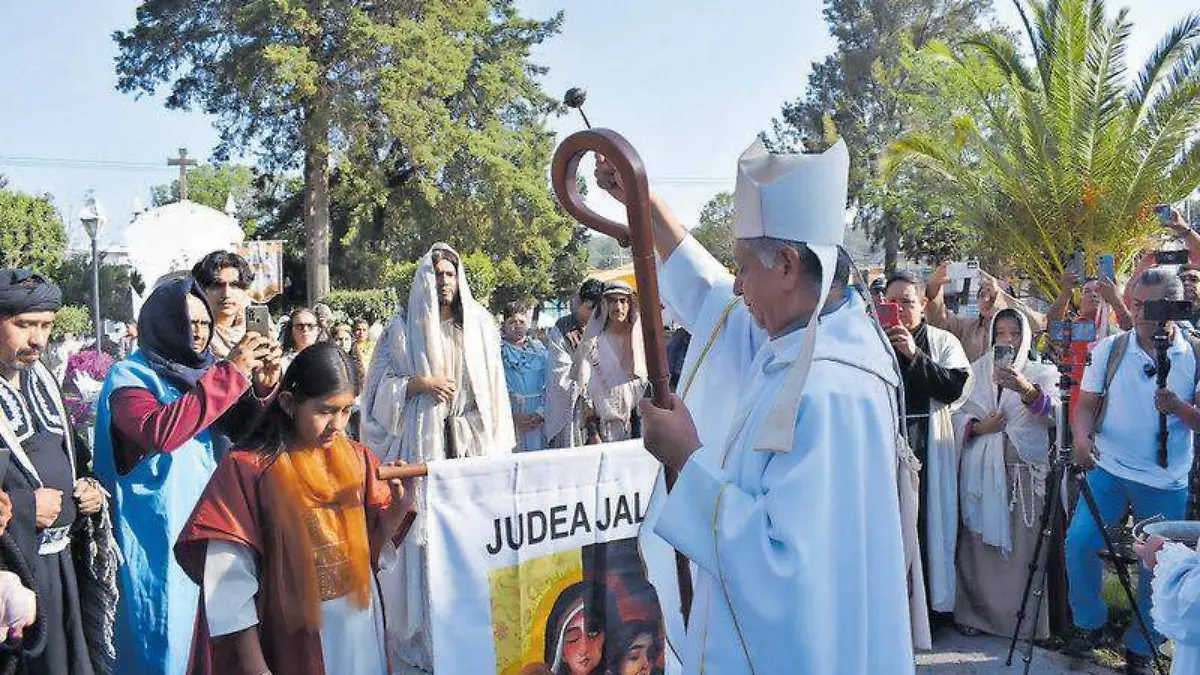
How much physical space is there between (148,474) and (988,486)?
4.21m

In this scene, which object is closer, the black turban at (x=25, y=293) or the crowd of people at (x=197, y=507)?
the crowd of people at (x=197, y=507)

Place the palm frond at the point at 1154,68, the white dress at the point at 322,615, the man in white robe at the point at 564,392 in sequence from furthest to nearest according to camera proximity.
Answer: the palm frond at the point at 1154,68 < the man in white robe at the point at 564,392 < the white dress at the point at 322,615

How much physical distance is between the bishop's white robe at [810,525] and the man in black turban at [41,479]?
6.69 feet

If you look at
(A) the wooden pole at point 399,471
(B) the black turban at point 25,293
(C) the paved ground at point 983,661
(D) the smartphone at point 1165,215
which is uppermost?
(D) the smartphone at point 1165,215

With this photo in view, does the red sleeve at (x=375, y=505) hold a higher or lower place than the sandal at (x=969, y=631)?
higher

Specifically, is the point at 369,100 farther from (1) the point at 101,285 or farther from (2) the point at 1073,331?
(2) the point at 1073,331

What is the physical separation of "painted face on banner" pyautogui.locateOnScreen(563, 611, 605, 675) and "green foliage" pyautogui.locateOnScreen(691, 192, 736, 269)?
50.5 meters

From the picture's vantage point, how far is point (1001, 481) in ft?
17.4

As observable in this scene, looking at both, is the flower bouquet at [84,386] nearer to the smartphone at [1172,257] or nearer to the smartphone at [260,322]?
the smartphone at [260,322]

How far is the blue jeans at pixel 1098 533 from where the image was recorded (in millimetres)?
4840

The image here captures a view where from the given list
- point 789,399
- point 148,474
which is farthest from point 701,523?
point 148,474

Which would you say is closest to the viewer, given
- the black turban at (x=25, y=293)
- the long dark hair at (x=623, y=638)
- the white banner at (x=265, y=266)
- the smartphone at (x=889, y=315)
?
the black turban at (x=25, y=293)

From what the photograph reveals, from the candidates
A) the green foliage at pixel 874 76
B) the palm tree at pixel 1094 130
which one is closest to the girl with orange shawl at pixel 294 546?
the palm tree at pixel 1094 130

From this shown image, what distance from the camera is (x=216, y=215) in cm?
1570
